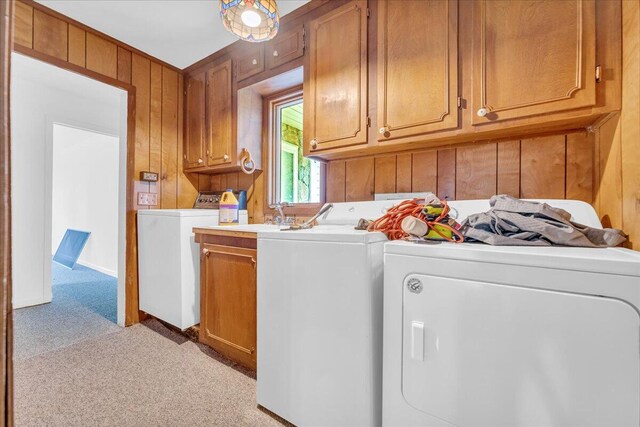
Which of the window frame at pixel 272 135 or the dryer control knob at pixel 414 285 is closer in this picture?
the dryer control knob at pixel 414 285

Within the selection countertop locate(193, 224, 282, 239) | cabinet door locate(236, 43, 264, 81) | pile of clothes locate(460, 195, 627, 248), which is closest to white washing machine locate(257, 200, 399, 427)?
countertop locate(193, 224, 282, 239)

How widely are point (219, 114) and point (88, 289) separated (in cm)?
271

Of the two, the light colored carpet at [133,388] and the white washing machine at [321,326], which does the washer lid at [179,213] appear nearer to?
the light colored carpet at [133,388]

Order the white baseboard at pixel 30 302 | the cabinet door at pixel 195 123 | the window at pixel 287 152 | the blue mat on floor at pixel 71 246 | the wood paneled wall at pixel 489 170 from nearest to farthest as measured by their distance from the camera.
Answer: the wood paneled wall at pixel 489 170, the window at pixel 287 152, the cabinet door at pixel 195 123, the white baseboard at pixel 30 302, the blue mat on floor at pixel 71 246

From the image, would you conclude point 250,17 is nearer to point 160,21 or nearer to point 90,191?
point 160,21

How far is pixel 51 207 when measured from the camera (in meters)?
2.99

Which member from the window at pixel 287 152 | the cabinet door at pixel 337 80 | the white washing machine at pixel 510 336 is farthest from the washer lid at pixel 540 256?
the window at pixel 287 152

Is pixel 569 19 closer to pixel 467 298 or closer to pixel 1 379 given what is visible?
pixel 467 298

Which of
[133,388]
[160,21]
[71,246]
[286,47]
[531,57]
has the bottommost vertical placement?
[133,388]

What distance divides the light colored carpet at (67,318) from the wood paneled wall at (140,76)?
107 centimetres

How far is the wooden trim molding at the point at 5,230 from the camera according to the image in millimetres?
344

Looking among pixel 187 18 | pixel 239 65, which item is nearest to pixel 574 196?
pixel 239 65

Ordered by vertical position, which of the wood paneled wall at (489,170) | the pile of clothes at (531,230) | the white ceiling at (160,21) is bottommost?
the pile of clothes at (531,230)

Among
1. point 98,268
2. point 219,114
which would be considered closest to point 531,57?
point 219,114
